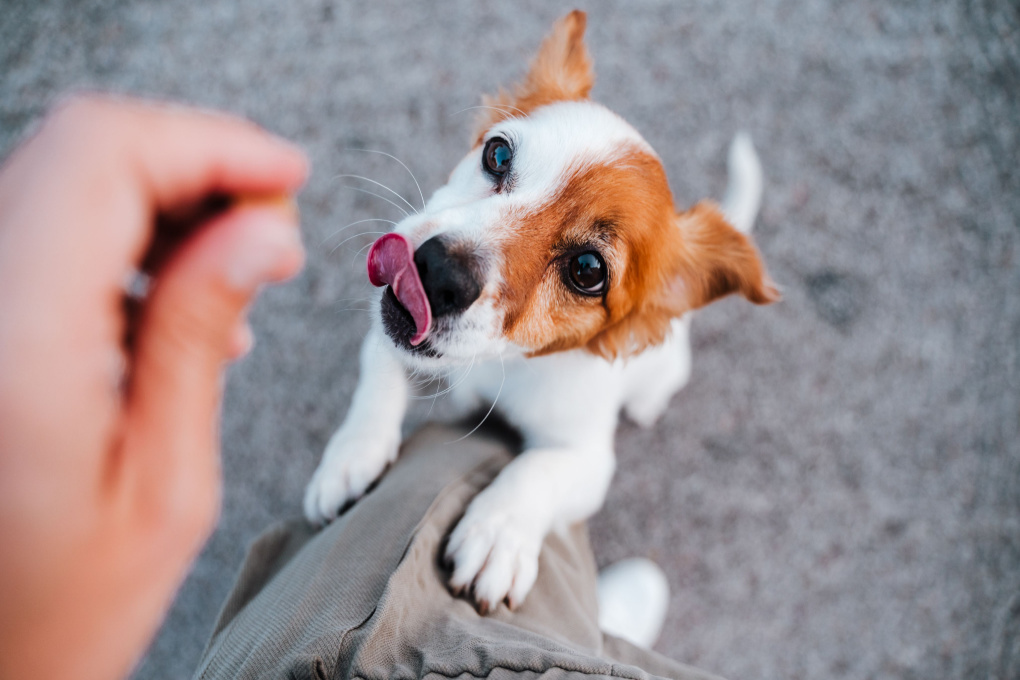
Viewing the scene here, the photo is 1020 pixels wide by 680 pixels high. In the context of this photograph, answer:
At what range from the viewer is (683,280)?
4.99ft

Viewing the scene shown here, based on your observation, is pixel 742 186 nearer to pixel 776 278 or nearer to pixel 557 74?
pixel 776 278

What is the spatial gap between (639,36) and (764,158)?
77 centimetres

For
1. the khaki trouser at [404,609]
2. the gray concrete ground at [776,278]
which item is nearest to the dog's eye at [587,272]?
the khaki trouser at [404,609]

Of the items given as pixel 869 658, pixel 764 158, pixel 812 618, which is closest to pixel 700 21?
pixel 764 158

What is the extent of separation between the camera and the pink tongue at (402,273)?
3.61ft

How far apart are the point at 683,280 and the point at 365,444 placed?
96 cm

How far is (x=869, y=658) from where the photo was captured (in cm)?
245

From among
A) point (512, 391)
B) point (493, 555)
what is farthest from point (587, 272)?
point (493, 555)

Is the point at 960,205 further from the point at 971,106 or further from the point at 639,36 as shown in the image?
the point at 639,36

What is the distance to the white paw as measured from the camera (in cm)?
160

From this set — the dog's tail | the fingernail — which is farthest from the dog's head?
the dog's tail

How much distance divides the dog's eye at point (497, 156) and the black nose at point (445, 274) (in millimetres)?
336

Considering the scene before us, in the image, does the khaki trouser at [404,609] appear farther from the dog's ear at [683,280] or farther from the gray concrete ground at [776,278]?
the gray concrete ground at [776,278]

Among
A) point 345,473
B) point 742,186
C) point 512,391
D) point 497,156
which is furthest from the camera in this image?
point 742,186
